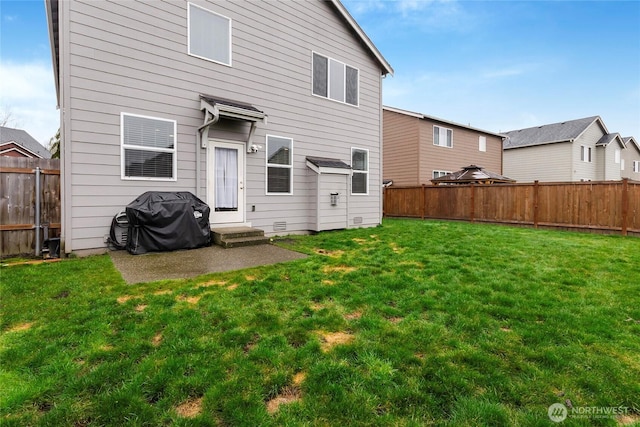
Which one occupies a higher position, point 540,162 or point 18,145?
point 18,145

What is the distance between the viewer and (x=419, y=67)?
904 inches

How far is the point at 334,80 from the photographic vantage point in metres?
9.60

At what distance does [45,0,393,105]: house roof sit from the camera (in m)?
7.01

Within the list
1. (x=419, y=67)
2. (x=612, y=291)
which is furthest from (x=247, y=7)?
(x=419, y=67)

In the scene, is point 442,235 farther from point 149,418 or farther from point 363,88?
point 149,418

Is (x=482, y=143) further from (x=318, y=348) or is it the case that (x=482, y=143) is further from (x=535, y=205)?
(x=318, y=348)

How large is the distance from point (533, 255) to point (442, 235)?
262 cm

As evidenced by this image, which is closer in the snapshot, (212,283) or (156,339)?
(156,339)

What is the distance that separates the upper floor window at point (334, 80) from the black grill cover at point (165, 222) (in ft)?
16.9

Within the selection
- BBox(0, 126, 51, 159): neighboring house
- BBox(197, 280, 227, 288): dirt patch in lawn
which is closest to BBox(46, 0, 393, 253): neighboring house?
BBox(197, 280, 227, 288): dirt patch in lawn

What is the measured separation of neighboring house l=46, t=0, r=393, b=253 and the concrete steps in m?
0.65

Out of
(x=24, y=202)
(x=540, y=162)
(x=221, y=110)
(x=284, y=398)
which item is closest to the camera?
(x=284, y=398)

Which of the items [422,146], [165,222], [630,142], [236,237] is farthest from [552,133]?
[165,222]

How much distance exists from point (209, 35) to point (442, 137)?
15.0 meters
